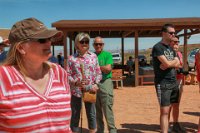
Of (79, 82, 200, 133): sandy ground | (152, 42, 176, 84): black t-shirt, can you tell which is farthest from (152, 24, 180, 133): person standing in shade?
(79, 82, 200, 133): sandy ground

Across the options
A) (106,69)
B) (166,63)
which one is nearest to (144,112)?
(106,69)

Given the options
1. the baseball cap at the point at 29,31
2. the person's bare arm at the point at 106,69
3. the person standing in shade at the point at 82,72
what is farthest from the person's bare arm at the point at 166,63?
the baseball cap at the point at 29,31

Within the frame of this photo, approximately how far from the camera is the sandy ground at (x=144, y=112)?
6.59m

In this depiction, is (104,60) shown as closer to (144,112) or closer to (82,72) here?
(82,72)

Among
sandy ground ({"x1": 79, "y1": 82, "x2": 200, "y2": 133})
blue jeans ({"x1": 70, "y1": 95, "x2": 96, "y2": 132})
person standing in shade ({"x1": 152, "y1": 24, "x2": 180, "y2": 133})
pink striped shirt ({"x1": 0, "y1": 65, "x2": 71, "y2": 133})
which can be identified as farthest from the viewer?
sandy ground ({"x1": 79, "y1": 82, "x2": 200, "y2": 133})

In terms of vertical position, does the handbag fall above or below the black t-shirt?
below

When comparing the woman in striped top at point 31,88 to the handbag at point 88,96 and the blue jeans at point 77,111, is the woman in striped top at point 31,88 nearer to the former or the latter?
the handbag at point 88,96

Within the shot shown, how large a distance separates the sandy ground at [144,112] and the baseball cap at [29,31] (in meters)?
4.54

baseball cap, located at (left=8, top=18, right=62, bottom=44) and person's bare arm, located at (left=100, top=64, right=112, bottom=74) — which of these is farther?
person's bare arm, located at (left=100, top=64, right=112, bottom=74)

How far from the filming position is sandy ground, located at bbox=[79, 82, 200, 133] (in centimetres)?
659

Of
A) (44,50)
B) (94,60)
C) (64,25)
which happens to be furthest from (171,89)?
(64,25)

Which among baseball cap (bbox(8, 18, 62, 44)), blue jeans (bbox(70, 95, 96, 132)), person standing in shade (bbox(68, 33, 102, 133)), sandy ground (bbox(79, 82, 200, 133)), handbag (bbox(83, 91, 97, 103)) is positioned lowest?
sandy ground (bbox(79, 82, 200, 133))

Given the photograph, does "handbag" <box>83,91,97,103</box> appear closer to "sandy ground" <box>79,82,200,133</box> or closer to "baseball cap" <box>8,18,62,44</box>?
"sandy ground" <box>79,82,200,133</box>

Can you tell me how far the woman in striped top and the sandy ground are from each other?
439 centimetres
